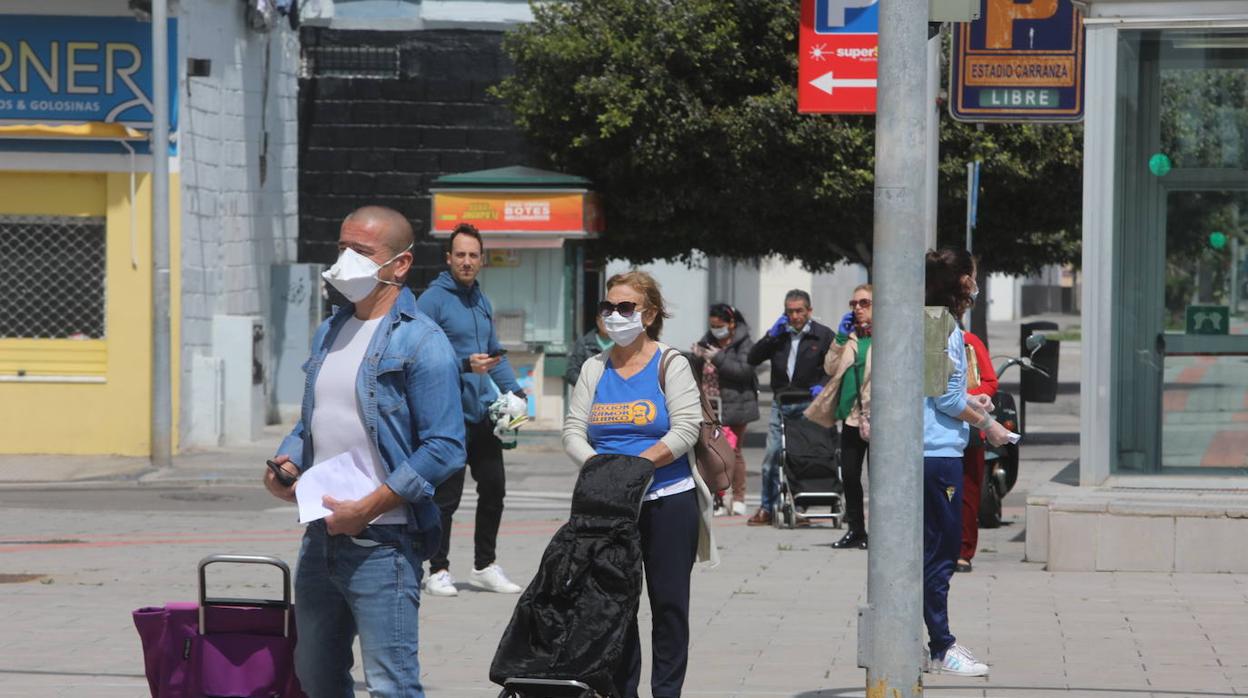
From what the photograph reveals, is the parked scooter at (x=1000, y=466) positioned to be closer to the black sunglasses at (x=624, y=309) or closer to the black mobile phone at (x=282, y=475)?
the black sunglasses at (x=624, y=309)

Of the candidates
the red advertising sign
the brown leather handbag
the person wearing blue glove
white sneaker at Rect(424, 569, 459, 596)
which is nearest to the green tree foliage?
the person wearing blue glove

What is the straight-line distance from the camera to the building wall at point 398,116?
73.0ft

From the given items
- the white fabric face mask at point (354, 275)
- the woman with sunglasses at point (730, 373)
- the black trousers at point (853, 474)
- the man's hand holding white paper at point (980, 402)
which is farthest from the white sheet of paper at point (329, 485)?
the woman with sunglasses at point (730, 373)

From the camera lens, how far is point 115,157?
57.4 feet

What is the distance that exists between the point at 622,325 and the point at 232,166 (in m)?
14.3

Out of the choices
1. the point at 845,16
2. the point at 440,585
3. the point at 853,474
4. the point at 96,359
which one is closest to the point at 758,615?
the point at 440,585

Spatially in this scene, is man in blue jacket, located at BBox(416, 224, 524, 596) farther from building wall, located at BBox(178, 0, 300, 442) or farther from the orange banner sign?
the orange banner sign

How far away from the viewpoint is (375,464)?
5.13 m

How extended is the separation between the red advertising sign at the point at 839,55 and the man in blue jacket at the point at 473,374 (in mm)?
1992

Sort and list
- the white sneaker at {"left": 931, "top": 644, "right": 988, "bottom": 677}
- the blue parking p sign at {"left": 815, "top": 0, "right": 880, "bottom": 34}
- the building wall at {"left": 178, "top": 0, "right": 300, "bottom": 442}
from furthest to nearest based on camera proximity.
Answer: the building wall at {"left": 178, "top": 0, "right": 300, "bottom": 442}
the blue parking p sign at {"left": 815, "top": 0, "right": 880, "bottom": 34}
the white sneaker at {"left": 931, "top": 644, "right": 988, "bottom": 677}

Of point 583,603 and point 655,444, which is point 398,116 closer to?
point 655,444

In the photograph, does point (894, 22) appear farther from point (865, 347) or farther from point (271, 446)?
point (271, 446)

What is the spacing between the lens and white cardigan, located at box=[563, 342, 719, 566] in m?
6.54

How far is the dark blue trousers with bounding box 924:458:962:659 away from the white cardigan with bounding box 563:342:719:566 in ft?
3.80
